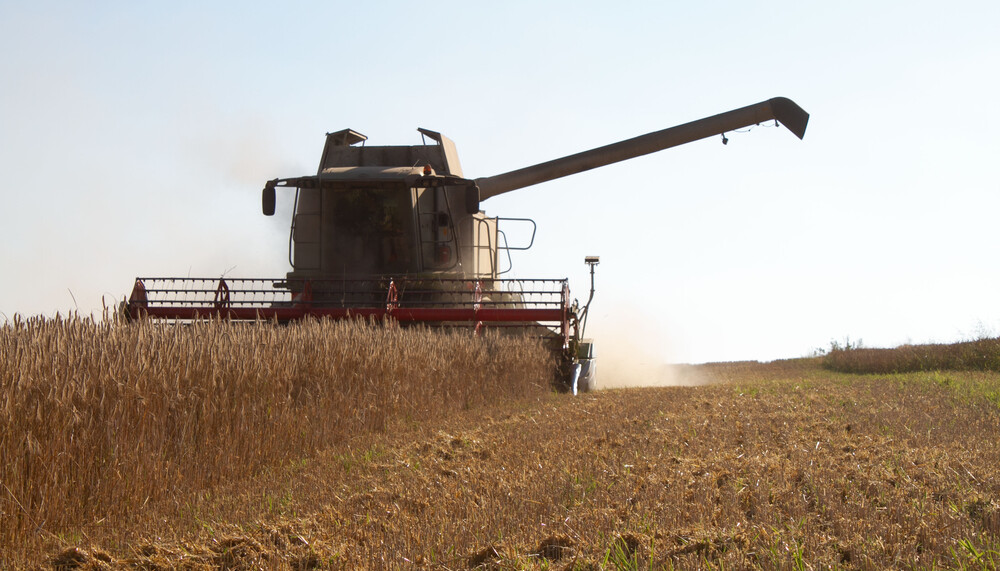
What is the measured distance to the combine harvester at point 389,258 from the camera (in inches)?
469

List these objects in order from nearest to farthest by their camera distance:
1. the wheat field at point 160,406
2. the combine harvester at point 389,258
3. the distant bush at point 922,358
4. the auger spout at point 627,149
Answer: the wheat field at point 160,406 < the combine harvester at point 389,258 < the auger spout at point 627,149 < the distant bush at point 922,358

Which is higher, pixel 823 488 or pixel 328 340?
pixel 328 340

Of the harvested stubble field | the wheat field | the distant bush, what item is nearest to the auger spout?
the wheat field

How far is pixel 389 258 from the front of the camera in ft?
42.2

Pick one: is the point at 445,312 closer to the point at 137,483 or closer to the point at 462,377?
the point at 462,377

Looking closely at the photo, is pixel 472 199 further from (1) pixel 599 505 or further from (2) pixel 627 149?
(1) pixel 599 505

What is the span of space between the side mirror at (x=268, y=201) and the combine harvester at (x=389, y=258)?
13 millimetres

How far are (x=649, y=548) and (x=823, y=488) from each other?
58.7 inches

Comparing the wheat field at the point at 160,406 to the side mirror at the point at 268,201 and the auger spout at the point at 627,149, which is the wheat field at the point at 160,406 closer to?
the side mirror at the point at 268,201

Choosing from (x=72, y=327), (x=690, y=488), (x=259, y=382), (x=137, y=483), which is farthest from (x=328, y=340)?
(x=690, y=488)

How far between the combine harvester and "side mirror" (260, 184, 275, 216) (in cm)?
1

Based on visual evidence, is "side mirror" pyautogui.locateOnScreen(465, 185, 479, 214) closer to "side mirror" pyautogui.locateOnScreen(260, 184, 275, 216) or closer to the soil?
"side mirror" pyautogui.locateOnScreen(260, 184, 275, 216)

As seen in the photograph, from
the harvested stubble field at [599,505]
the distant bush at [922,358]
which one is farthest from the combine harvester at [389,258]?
the distant bush at [922,358]

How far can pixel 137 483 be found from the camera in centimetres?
521
